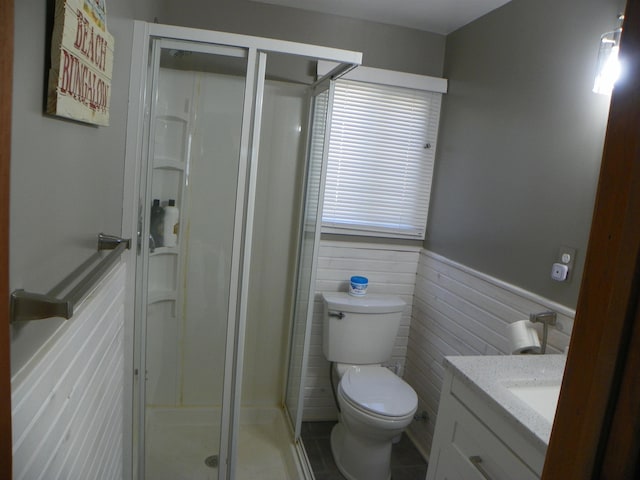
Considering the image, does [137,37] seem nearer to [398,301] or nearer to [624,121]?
[624,121]

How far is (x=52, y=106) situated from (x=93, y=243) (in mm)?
461

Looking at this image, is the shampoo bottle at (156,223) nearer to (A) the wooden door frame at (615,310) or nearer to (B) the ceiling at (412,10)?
(B) the ceiling at (412,10)

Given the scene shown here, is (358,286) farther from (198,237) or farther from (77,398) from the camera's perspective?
(77,398)

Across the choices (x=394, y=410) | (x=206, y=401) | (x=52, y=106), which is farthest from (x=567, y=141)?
(x=206, y=401)

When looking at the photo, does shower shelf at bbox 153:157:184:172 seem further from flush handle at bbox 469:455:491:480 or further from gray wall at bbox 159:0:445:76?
flush handle at bbox 469:455:491:480

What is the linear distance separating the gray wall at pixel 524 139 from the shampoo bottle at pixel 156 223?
1.53 meters

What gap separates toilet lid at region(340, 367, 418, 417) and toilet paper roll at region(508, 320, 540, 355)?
65 centimetres

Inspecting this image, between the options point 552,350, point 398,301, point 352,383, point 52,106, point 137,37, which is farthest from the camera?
point 398,301

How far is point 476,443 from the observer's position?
4.10 feet

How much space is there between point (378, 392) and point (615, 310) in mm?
1890

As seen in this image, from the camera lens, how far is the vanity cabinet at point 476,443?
3.54ft

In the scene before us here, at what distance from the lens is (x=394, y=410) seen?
2.10 meters

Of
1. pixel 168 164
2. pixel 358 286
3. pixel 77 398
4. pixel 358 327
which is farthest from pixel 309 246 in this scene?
pixel 77 398

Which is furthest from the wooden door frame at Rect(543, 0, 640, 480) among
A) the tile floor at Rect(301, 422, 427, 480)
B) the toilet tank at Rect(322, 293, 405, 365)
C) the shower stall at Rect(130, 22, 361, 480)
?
the tile floor at Rect(301, 422, 427, 480)
